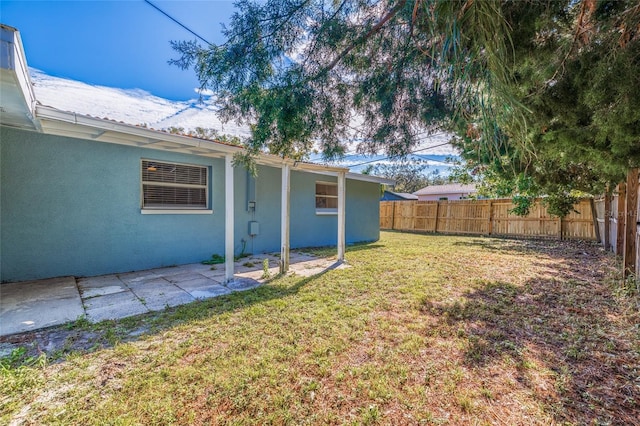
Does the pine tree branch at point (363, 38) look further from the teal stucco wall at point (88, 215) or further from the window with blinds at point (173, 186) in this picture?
the window with blinds at point (173, 186)

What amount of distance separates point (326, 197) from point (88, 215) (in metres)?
6.70

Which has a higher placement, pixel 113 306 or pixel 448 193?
pixel 448 193

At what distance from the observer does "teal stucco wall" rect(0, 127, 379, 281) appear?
462 centimetres

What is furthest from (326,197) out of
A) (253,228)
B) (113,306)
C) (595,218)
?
(595,218)

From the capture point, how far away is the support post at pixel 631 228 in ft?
15.7

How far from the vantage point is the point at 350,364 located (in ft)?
7.91

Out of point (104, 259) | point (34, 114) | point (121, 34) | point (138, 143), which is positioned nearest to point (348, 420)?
point (34, 114)

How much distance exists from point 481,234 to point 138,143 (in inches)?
573

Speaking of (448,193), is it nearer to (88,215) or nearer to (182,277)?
(182,277)

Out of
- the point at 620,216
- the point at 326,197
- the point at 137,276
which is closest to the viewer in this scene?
the point at 137,276

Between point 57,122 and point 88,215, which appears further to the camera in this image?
point 88,215

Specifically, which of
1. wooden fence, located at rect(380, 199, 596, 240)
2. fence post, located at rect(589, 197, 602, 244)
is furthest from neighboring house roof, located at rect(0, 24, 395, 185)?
fence post, located at rect(589, 197, 602, 244)

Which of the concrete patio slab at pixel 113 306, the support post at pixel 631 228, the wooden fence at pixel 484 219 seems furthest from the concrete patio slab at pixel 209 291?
the wooden fence at pixel 484 219

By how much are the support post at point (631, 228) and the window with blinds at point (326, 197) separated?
7.13 meters
